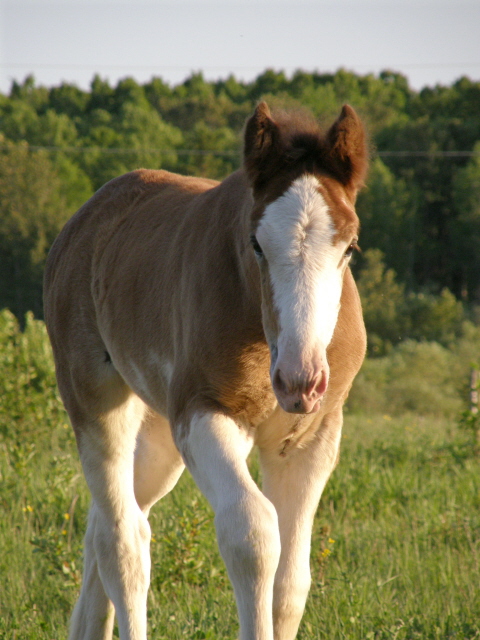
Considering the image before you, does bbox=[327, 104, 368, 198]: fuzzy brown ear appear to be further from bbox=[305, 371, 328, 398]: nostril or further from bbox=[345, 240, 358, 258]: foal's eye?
bbox=[305, 371, 328, 398]: nostril

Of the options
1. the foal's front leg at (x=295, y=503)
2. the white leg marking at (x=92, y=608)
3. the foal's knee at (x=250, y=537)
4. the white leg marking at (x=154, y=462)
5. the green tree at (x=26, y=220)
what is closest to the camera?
A: the foal's knee at (x=250, y=537)

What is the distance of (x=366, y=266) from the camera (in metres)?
47.5

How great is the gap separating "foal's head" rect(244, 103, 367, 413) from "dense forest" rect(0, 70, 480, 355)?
3724cm

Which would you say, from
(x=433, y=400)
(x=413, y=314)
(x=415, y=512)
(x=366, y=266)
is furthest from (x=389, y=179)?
(x=415, y=512)

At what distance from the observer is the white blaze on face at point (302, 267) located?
228cm

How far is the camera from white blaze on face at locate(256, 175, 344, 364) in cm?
228

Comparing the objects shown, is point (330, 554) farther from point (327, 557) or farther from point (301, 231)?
point (301, 231)

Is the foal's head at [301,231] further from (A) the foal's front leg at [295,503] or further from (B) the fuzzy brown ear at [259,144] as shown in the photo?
(A) the foal's front leg at [295,503]

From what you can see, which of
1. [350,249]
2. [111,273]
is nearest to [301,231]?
Answer: [350,249]

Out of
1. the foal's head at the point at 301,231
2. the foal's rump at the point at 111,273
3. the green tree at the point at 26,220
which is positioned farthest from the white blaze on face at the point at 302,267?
the green tree at the point at 26,220

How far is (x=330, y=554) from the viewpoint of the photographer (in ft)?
15.2

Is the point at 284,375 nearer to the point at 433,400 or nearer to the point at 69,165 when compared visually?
the point at 433,400

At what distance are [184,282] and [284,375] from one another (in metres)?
0.93

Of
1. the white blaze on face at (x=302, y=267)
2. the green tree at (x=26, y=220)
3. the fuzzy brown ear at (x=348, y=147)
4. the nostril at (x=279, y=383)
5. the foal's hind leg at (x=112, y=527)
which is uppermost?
the fuzzy brown ear at (x=348, y=147)
